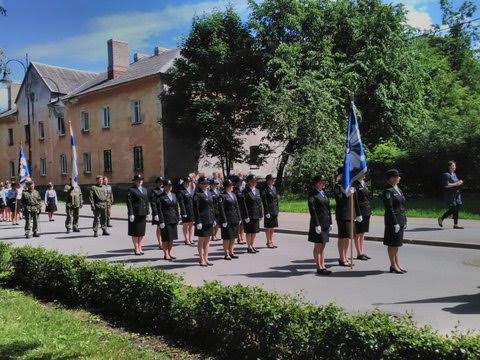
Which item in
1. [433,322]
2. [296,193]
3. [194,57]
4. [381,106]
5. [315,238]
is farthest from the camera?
[194,57]

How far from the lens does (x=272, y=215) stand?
12.7 m

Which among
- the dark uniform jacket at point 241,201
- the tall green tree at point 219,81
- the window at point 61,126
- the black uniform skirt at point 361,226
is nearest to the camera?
the black uniform skirt at point 361,226

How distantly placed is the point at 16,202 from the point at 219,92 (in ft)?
44.1

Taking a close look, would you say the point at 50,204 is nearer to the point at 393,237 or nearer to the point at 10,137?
the point at 393,237

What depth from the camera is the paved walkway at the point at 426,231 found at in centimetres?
1253

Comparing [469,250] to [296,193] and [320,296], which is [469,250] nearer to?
[320,296]

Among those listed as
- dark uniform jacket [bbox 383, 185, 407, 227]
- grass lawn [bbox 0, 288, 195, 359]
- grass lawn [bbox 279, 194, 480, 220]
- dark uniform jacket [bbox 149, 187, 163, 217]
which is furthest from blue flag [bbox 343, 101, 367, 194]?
grass lawn [bbox 279, 194, 480, 220]

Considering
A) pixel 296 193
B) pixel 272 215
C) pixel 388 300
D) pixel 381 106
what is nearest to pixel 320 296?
pixel 388 300

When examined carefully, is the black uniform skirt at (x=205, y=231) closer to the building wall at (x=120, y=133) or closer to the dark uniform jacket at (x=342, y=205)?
the dark uniform jacket at (x=342, y=205)

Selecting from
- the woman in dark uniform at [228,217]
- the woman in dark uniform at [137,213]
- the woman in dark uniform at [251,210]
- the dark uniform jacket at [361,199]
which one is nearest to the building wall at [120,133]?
the woman in dark uniform at [137,213]

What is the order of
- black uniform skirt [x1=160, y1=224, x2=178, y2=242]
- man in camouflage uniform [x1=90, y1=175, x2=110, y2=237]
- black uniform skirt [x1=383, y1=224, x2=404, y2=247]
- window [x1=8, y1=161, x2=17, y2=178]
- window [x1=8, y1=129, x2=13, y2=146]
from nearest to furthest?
black uniform skirt [x1=383, y1=224, x2=404, y2=247]
black uniform skirt [x1=160, y1=224, x2=178, y2=242]
man in camouflage uniform [x1=90, y1=175, x2=110, y2=237]
window [x1=8, y1=161, x2=17, y2=178]
window [x1=8, y1=129, x2=13, y2=146]

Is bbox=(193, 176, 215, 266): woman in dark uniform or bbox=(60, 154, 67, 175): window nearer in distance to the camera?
bbox=(193, 176, 215, 266): woman in dark uniform

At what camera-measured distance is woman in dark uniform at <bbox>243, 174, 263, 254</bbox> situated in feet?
39.3

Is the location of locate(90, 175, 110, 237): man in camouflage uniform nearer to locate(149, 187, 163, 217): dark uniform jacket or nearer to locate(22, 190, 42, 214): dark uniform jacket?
locate(22, 190, 42, 214): dark uniform jacket
